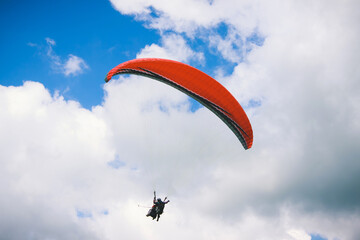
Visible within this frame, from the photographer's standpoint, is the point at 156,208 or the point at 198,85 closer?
the point at 198,85

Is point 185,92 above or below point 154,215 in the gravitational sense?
above

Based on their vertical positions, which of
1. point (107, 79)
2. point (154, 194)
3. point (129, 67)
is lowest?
point (154, 194)

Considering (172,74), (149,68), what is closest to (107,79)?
(149,68)

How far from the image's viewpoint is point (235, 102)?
15.3 m

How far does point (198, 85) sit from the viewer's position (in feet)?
49.1

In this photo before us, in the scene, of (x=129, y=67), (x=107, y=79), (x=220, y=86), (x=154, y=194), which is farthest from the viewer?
(x=154, y=194)

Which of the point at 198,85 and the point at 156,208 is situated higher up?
the point at 198,85

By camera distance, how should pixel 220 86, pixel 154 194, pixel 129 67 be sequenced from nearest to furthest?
pixel 129 67 < pixel 220 86 < pixel 154 194

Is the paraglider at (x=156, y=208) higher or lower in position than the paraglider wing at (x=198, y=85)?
lower

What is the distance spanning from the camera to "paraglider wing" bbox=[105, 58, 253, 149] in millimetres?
14039

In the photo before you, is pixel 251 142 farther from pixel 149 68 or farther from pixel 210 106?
pixel 149 68

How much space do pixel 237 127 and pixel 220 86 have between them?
298 centimetres

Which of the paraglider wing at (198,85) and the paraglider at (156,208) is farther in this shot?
the paraglider at (156,208)

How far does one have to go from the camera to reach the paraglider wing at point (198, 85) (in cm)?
1404
